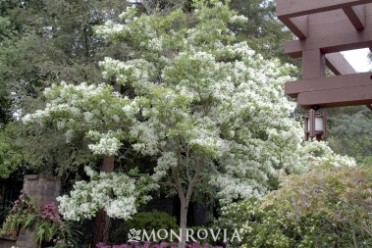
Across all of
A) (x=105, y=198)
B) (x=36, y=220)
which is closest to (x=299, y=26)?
(x=105, y=198)

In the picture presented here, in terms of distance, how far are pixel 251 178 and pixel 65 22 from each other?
5178mm

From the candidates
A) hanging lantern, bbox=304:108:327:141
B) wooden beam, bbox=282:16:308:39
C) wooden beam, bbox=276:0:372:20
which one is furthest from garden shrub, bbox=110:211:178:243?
wooden beam, bbox=276:0:372:20

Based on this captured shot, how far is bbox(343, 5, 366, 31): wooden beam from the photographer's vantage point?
3586 mm

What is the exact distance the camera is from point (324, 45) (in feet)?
13.0

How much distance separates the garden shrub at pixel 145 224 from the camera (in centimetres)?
864

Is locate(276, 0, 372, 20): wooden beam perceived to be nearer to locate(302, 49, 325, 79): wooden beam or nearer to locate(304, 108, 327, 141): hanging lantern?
locate(302, 49, 325, 79): wooden beam

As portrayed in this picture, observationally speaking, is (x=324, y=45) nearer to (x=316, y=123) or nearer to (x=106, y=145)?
(x=316, y=123)

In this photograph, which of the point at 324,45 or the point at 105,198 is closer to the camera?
the point at 324,45

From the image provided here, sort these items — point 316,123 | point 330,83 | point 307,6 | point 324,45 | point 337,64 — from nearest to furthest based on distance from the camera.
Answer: point 307,6 < point 330,83 < point 324,45 < point 316,123 < point 337,64

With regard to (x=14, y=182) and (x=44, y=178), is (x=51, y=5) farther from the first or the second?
(x=14, y=182)

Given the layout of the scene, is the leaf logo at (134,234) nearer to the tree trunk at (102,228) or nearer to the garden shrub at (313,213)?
the tree trunk at (102,228)

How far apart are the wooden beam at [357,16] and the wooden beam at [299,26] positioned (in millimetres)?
417

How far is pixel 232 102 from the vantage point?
6719 mm

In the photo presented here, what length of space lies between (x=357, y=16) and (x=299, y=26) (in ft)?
1.57
